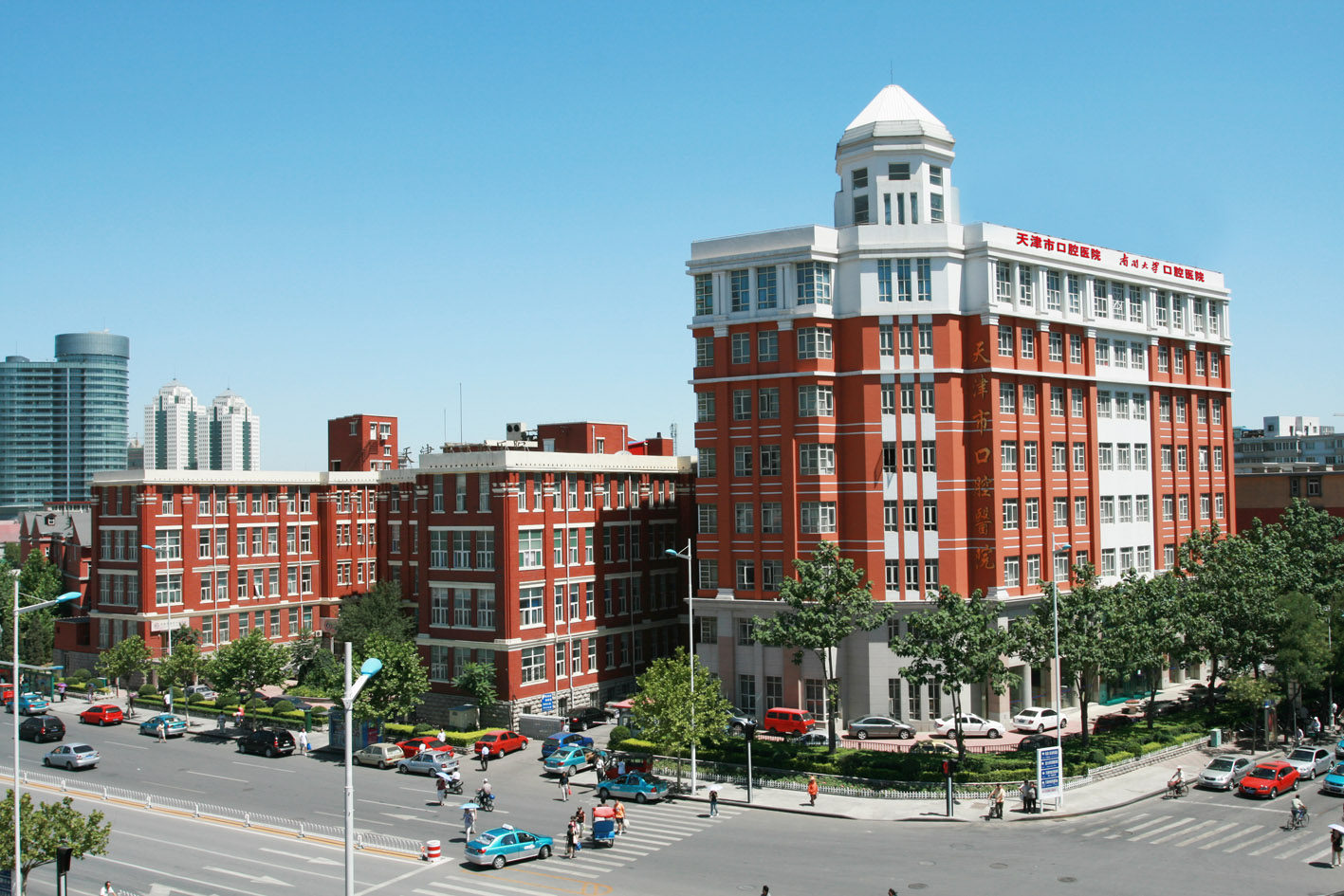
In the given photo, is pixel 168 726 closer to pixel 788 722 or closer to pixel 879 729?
pixel 788 722

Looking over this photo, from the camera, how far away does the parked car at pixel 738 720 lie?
65.2 m

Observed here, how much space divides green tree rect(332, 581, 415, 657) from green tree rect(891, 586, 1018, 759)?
35.9 metres

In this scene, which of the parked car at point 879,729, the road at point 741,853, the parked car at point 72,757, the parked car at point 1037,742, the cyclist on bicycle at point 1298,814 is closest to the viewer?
the road at point 741,853

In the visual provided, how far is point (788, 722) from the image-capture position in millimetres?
66500

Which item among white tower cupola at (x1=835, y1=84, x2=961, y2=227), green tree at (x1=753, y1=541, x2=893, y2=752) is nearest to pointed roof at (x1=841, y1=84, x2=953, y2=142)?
white tower cupola at (x1=835, y1=84, x2=961, y2=227)

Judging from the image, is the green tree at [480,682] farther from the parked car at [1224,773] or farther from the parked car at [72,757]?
the parked car at [1224,773]

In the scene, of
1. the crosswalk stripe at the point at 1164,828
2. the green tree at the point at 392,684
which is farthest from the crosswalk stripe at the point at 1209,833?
the green tree at the point at 392,684

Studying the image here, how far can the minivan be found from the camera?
2606 inches

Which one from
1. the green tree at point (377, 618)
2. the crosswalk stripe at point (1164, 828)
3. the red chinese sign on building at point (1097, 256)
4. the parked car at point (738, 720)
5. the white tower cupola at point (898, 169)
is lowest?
the crosswalk stripe at point (1164, 828)

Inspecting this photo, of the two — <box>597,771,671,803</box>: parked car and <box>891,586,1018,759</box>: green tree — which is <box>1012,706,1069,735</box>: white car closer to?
<box>891,586,1018,759</box>: green tree

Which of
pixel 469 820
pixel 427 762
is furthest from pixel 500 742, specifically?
pixel 469 820

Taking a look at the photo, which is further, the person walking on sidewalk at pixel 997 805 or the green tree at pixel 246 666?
the green tree at pixel 246 666

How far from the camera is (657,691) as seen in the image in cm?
5669

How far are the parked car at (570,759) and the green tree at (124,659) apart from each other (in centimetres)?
3542
